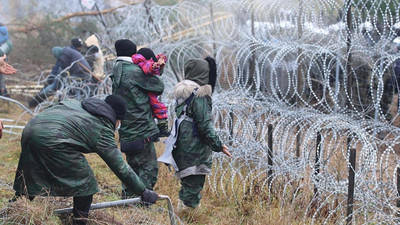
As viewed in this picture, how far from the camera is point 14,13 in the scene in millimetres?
16172

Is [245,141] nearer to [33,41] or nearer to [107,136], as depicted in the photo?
[107,136]

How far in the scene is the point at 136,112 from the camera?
4.59 metres

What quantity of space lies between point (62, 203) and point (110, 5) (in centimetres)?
1126

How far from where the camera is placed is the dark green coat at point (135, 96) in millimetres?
4574

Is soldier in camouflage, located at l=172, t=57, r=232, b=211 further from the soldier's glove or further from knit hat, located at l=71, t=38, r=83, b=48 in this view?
knit hat, located at l=71, t=38, r=83, b=48

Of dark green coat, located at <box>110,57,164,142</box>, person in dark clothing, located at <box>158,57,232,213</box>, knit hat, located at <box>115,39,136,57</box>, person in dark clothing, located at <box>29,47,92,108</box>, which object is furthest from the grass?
person in dark clothing, located at <box>29,47,92,108</box>

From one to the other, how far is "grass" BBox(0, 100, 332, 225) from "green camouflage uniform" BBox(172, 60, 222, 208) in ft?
1.49

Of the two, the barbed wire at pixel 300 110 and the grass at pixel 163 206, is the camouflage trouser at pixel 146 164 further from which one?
the barbed wire at pixel 300 110

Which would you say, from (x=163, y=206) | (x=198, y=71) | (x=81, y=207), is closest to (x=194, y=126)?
(x=198, y=71)

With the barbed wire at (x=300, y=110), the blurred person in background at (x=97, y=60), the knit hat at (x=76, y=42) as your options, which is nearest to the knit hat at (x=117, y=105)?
the barbed wire at (x=300, y=110)

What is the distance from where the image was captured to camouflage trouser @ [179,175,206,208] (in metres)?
4.41

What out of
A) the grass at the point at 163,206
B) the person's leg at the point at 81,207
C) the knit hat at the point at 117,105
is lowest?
the grass at the point at 163,206

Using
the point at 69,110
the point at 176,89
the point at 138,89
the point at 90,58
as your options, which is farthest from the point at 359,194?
the point at 90,58

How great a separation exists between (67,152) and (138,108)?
1581 millimetres
